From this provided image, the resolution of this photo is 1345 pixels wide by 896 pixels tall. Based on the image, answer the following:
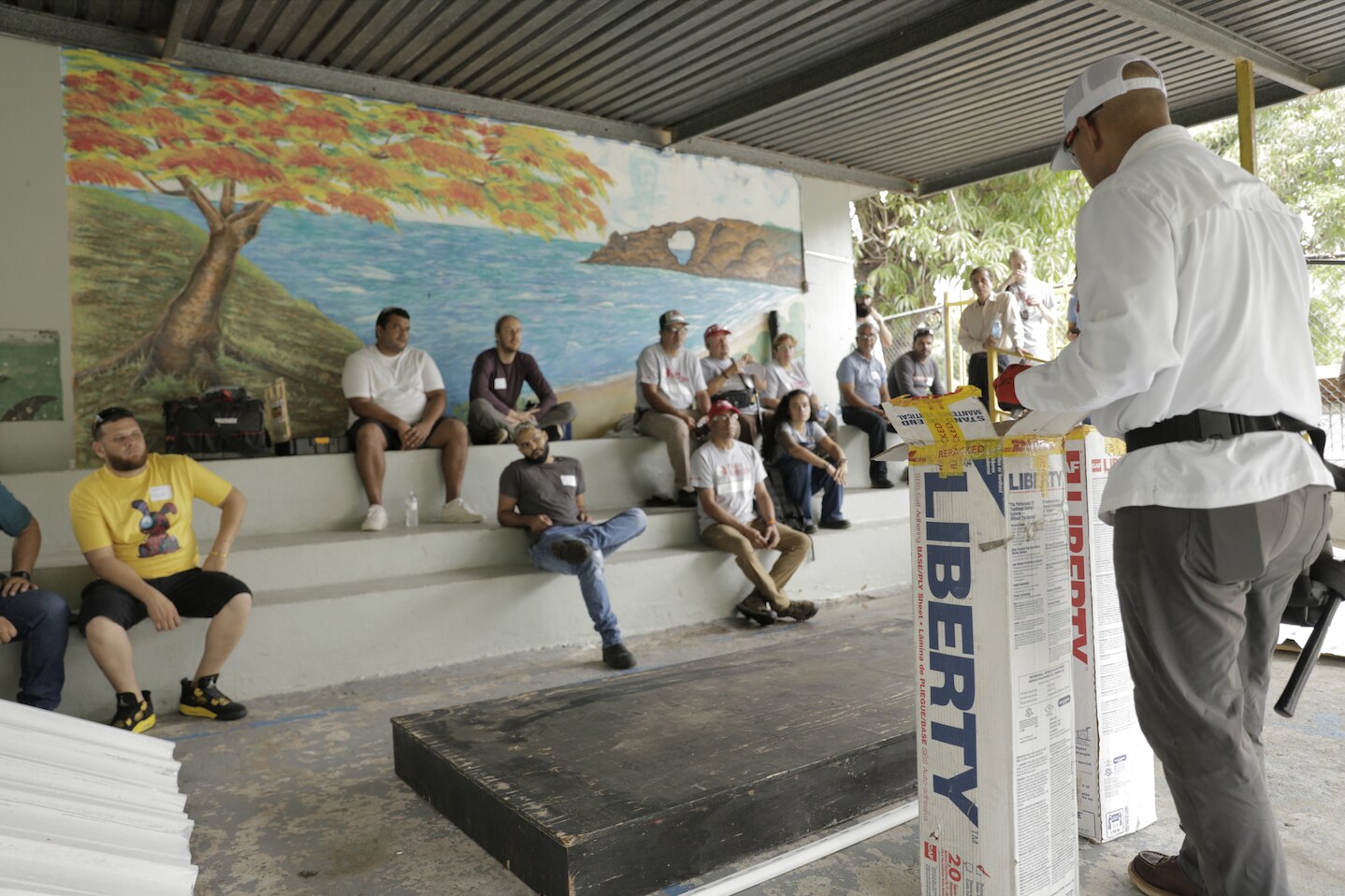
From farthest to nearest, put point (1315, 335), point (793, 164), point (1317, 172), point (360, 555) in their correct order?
1. point (1317, 172)
2. point (1315, 335)
3. point (793, 164)
4. point (360, 555)

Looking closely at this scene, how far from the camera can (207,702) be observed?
387cm

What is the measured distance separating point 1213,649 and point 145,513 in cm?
399

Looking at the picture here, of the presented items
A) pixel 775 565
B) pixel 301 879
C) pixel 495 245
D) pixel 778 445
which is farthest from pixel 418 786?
pixel 495 245

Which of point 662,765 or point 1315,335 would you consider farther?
point 1315,335

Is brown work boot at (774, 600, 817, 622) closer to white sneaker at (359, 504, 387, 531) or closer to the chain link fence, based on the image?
white sneaker at (359, 504, 387, 531)

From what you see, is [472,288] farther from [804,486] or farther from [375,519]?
[804,486]

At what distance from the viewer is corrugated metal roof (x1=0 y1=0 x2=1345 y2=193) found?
5461 mm

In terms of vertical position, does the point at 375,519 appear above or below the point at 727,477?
below

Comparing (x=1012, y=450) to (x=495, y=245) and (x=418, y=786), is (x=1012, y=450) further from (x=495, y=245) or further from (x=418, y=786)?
(x=495, y=245)

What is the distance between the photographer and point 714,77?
22.0 feet

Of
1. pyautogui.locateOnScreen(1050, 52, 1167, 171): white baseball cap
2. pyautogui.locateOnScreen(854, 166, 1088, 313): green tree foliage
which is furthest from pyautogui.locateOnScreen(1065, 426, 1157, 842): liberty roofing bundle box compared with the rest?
pyautogui.locateOnScreen(854, 166, 1088, 313): green tree foliage

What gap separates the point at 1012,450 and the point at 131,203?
5719 millimetres

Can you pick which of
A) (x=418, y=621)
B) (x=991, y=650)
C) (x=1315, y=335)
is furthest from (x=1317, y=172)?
(x=991, y=650)

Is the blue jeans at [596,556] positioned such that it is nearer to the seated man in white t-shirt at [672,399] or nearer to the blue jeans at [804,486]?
the seated man in white t-shirt at [672,399]
